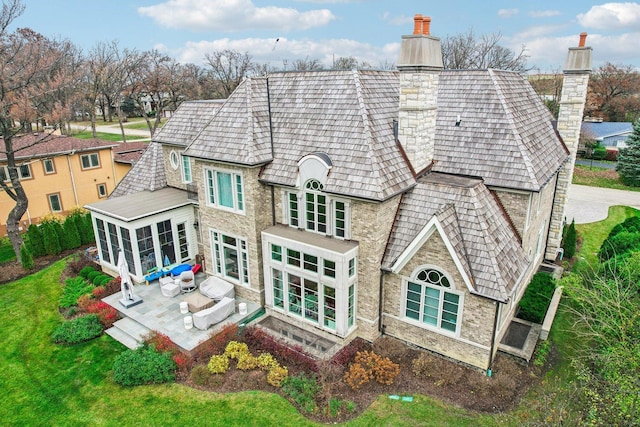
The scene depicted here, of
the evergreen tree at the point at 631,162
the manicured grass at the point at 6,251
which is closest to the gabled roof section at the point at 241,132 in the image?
the manicured grass at the point at 6,251

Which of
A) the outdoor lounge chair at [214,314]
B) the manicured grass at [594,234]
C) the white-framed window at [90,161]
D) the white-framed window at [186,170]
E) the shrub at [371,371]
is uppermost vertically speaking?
the white-framed window at [186,170]

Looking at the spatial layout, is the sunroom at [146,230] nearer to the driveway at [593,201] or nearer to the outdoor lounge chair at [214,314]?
the outdoor lounge chair at [214,314]

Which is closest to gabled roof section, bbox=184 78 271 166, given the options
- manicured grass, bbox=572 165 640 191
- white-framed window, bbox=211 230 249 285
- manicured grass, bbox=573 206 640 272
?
white-framed window, bbox=211 230 249 285

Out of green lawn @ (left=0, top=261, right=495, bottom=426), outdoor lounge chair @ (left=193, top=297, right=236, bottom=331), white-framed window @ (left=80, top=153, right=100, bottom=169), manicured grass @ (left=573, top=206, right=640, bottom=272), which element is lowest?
green lawn @ (left=0, top=261, right=495, bottom=426)

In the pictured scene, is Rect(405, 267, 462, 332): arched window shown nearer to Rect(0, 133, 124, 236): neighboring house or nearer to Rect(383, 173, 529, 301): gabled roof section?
Rect(383, 173, 529, 301): gabled roof section

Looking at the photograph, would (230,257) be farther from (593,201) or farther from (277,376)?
(593,201)

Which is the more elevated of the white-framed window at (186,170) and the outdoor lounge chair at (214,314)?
the white-framed window at (186,170)
